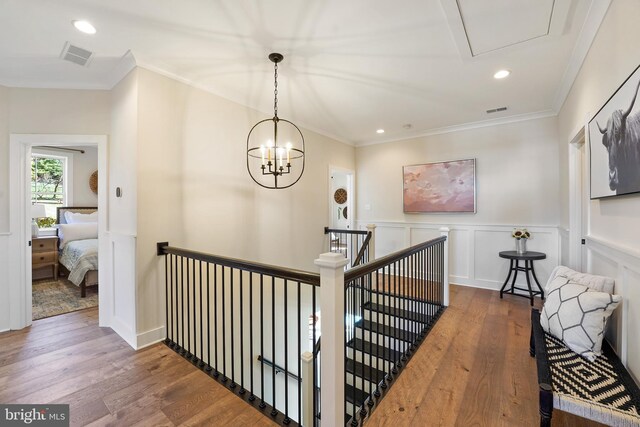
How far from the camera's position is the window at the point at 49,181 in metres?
5.56

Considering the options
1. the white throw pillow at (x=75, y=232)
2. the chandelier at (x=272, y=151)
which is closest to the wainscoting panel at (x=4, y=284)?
the white throw pillow at (x=75, y=232)

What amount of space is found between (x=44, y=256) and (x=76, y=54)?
4.07 metres

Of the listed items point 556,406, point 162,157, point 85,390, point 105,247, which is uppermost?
point 162,157

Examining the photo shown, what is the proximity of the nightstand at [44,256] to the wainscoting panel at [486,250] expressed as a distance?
6444 mm

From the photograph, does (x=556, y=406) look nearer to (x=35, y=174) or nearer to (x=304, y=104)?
(x=304, y=104)

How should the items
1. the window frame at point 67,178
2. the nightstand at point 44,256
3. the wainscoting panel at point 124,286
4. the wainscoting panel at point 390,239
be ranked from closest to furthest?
the wainscoting panel at point 124,286
the nightstand at point 44,256
the wainscoting panel at point 390,239
the window frame at point 67,178

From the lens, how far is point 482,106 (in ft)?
11.9

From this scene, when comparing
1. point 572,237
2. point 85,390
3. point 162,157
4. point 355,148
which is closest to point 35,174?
point 162,157

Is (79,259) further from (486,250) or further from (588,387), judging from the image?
(486,250)

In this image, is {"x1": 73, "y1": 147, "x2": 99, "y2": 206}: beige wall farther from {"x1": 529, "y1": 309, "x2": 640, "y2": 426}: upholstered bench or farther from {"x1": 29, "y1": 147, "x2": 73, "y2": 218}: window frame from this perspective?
{"x1": 529, "y1": 309, "x2": 640, "y2": 426}: upholstered bench

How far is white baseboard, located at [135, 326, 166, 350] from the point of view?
8.21 feet

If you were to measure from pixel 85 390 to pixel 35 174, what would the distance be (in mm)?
5884

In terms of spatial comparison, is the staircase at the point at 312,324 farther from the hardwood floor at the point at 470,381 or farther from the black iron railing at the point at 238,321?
the hardwood floor at the point at 470,381

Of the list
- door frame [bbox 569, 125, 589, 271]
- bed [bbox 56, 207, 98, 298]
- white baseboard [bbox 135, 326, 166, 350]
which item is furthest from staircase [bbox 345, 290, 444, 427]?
bed [bbox 56, 207, 98, 298]
